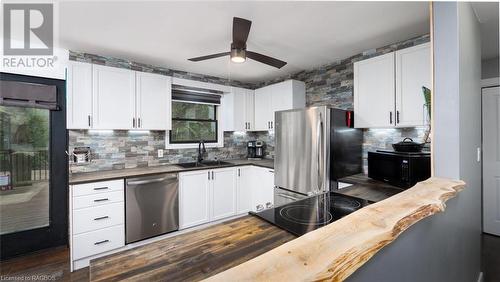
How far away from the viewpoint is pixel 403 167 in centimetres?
199

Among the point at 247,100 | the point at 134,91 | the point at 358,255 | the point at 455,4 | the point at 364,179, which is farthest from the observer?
the point at 247,100

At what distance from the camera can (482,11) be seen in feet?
6.11

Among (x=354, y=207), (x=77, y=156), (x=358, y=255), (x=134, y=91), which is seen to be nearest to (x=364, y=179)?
(x=354, y=207)

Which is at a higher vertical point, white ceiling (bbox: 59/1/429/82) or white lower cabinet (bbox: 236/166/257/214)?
white ceiling (bbox: 59/1/429/82)

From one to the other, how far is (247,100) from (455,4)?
120 inches

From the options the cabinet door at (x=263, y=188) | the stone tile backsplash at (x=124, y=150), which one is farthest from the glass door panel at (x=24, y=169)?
the cabinet door at (x=263, y=188)

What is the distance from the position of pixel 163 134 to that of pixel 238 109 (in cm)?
139

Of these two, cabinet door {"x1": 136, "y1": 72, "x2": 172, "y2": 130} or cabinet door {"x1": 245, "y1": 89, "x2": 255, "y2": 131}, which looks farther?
cabinet door {"x1": 245, "y1": 89, "x2": 255, "y2": 131}

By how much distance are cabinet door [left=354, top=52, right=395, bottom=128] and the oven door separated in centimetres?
118

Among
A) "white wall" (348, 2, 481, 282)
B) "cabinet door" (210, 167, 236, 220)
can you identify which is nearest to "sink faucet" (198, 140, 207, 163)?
"cabinet door" (210, 167, 236, 220)

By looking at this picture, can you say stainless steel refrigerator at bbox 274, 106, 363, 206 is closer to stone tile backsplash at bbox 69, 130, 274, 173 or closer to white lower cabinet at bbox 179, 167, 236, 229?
white lower cabinet at bbox 179, 167, 236, 229

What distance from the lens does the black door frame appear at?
8.43 feet

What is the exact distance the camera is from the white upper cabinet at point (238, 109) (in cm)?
395

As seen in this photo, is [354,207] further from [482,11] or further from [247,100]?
[247,100]
